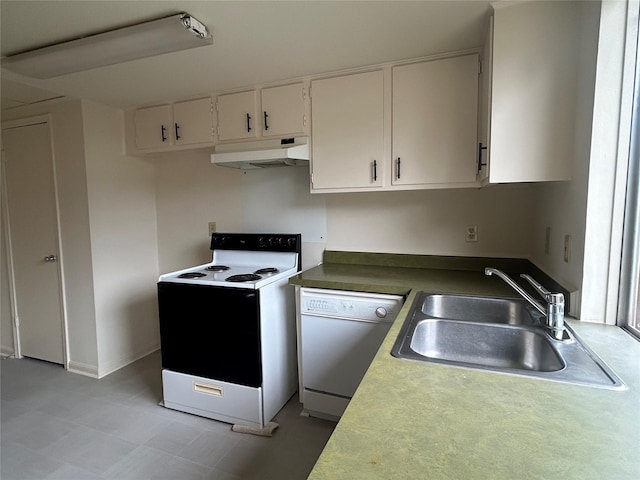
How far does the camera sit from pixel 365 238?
2.33 meters

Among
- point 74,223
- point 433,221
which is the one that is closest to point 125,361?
point 74,223

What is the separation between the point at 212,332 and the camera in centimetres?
194

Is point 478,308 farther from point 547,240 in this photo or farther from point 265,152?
point 265,152

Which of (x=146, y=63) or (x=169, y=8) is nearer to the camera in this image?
(x=169, y=8)

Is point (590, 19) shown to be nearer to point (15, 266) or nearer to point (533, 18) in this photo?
point (533, 18)

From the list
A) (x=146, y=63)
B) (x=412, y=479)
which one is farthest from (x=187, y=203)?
(x=412, y=479)

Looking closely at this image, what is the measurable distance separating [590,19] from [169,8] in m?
1.61

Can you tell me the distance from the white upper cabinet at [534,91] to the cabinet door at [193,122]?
180 centimetres

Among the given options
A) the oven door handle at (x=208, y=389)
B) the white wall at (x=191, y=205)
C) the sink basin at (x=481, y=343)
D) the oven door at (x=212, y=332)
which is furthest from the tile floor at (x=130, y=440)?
the white wall at (x=191, y=205)

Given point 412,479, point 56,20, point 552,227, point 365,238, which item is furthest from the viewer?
point 365,238

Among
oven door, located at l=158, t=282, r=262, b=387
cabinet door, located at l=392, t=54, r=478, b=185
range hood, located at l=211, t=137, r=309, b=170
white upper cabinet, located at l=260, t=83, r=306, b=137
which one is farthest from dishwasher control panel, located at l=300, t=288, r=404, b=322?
white upper cabinet, located at l=260, t=83, r=306, b=137

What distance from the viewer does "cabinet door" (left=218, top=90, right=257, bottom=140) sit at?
2.20m

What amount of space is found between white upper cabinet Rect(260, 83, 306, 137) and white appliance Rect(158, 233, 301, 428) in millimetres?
933

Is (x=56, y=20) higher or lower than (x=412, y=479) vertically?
higher
